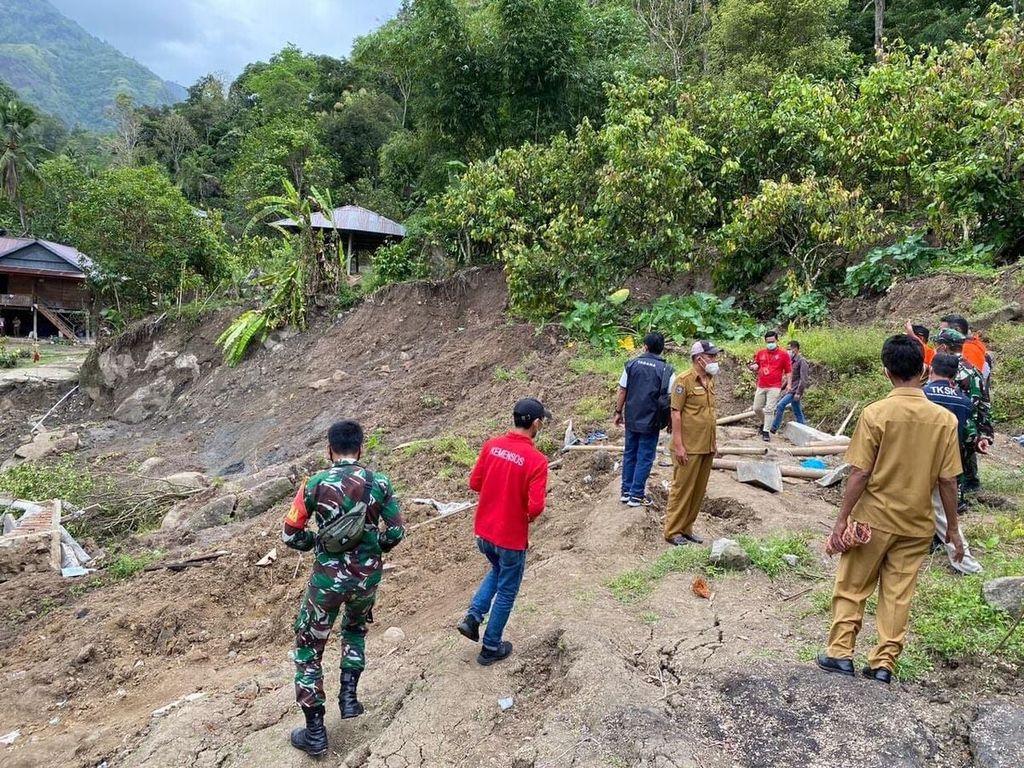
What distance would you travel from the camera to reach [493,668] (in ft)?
13.5

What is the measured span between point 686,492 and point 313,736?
127 inches

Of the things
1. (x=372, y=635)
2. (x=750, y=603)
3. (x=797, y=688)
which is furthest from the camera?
(x=372, y=635)

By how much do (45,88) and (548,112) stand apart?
227 metres

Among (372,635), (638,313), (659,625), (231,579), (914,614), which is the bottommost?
(231,579)

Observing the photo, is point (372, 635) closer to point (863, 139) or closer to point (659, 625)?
point (659, 625)

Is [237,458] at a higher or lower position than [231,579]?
lower

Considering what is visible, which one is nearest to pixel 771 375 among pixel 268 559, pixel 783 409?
pixel 783 409

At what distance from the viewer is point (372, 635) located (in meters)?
5.59

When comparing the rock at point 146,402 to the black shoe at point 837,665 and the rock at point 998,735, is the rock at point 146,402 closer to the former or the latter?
the black shoe at point 837,665

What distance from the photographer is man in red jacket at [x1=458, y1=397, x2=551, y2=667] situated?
3988 mm

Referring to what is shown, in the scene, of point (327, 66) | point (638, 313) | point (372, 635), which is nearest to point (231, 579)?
point (372, 635)

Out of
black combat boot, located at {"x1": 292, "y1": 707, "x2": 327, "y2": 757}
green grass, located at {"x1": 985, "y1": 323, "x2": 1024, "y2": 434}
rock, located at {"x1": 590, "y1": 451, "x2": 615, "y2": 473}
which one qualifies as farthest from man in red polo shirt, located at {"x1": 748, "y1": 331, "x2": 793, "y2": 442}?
black combat boot, located at {"x1": 292, "y1": 707, "x2": 327, "y2": 757}

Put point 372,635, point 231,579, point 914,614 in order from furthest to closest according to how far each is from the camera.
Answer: point 231,579 < point 372,635 < point 914,614

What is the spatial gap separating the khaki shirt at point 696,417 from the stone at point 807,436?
362 centimetres
